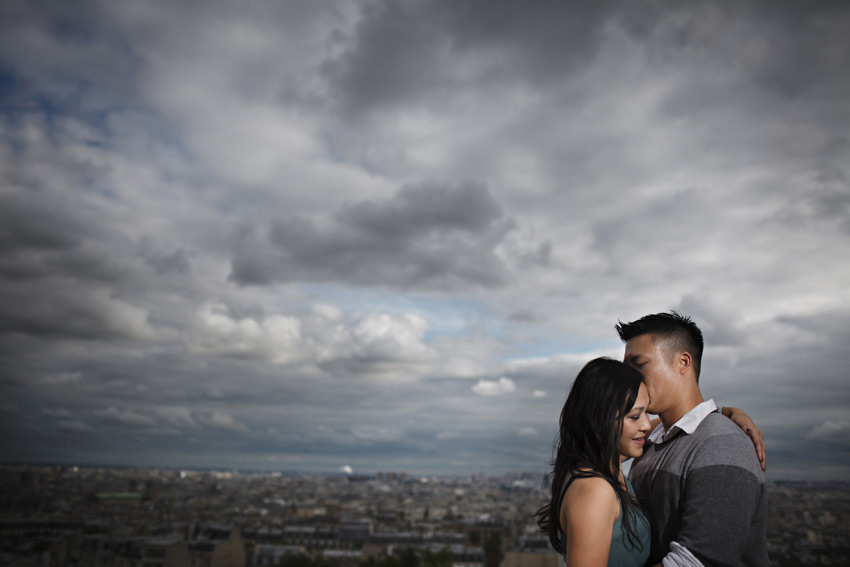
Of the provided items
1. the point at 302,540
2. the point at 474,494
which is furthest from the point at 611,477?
the point at 474,494

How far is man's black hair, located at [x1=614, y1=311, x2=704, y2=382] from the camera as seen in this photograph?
2496 mm

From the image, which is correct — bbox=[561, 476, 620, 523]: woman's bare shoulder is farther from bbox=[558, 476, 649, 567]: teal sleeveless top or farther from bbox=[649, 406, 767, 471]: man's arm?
bbox=[649, 406, 767, 471]: man's arm

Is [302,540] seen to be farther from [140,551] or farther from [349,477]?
[349,477]

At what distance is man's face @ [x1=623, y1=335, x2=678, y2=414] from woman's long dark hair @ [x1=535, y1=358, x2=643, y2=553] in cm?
31

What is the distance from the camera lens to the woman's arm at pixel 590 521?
6.22 ft

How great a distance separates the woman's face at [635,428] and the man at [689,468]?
186 mm

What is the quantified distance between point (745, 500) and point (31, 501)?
25.9 meters

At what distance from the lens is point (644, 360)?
2488 millimetres

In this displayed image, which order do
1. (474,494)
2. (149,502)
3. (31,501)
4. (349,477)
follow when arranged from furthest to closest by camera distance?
(349,477) < (474,494) < (149,502) < (31,501)

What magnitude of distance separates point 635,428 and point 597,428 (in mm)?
170

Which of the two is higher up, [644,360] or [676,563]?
[644,360]

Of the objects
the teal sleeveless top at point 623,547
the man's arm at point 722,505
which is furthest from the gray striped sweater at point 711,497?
the teal sleeveless top at point 623,547

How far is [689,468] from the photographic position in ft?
7.01

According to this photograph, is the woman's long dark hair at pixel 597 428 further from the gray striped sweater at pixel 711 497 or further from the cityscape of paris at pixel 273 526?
the cityscape of paris at pixel 273 526
